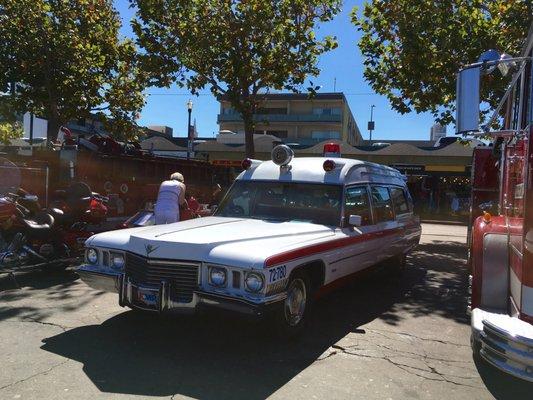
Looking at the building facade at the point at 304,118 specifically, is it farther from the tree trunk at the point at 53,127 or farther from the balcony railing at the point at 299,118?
the tree trunk at the point at 53,127

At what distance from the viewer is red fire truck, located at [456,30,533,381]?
3.23 meters

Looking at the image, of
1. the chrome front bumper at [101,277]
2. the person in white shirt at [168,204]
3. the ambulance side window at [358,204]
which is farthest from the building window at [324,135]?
the chrome front bumper at [101,277]

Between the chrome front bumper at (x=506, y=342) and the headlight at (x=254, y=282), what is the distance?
5.54ft

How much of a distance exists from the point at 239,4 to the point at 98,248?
1070cm

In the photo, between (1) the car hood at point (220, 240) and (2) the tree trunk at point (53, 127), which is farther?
(2) the tree trunk at point (53, 127)

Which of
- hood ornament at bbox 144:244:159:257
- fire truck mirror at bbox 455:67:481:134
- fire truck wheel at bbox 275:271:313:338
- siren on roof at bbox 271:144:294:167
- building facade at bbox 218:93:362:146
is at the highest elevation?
building facade at bbox 218:93:362:146

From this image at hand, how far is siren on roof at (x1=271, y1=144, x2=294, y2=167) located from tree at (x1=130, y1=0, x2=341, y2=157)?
803 centimetres

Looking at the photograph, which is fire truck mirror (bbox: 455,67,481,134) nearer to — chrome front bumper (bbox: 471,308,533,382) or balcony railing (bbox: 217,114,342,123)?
chrome front bumper (bbox: 471,308,533,382)

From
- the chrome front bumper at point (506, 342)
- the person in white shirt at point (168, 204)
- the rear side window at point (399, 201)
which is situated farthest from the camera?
the person in white shirt at point (168, 204)

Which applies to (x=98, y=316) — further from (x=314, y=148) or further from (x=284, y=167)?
(x=314, y=148)

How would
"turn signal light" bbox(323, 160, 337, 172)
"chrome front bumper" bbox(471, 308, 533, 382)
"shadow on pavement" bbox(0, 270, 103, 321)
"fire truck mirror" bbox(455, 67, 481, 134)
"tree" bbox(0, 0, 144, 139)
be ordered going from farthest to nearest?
1. "tree" bbox(0, 0, 144, 139)
2. "turn signal light" bbox(323, 160, 337, 172)
3. "shadow on pavement" bbox(0, 270, 103, 321)
4. "fire truck mirror" bbox(455, 67, 481, 134)
5. "chrome front bumper" bbox(471, 308, 533, 382)

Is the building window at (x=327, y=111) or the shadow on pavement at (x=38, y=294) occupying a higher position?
the building window at (x=327, y=111)

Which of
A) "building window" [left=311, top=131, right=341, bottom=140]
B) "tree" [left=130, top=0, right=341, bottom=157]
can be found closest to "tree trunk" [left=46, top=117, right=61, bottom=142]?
"tree" [left=130, top=0, right=341, bottom=157]

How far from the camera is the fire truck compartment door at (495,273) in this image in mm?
3897
